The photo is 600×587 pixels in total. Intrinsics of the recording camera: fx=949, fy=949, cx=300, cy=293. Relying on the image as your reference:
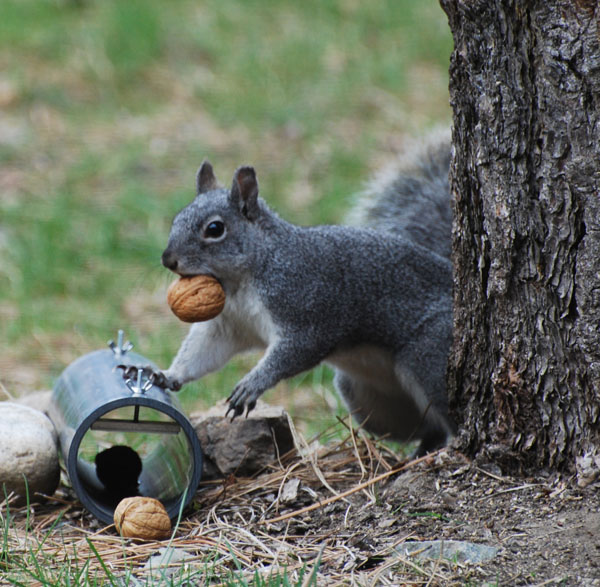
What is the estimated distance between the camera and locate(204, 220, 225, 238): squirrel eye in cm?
199

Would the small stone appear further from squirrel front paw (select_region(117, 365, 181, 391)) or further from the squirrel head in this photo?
the squirrel head

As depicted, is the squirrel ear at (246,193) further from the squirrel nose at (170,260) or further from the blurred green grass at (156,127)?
the blurred green grass at (156,127)

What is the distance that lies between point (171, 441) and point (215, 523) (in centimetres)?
32

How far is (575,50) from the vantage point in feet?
4.48

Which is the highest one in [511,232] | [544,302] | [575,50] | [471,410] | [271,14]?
[271,14]

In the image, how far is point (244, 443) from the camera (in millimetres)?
1940

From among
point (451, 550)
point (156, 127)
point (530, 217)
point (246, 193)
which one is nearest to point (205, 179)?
point (246, 193)

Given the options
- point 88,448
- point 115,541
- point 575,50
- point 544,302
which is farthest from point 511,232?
point 88,448

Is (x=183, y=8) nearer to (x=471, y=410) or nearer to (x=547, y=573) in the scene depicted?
(x=471, y=410)

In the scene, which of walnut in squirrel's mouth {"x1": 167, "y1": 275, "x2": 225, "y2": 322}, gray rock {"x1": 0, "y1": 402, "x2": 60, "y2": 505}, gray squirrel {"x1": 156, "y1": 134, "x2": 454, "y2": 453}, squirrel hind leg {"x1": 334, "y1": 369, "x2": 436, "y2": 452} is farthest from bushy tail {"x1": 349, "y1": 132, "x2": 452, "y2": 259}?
gray rock {"x1": 0, "y1": 402, "x2": 60, "y2": 505}

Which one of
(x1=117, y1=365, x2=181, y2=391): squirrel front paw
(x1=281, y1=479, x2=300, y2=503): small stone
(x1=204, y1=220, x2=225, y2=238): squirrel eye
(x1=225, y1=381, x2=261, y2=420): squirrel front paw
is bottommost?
(x1=281, y1=479, x2=300, y2=503): small stone

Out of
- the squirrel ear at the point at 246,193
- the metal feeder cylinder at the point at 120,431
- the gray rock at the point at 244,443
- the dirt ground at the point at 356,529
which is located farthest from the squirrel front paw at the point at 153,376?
the squirrel ear at the point at 246,193

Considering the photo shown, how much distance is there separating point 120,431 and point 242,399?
9.9 inches

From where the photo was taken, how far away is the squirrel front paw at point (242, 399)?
1.88 m
